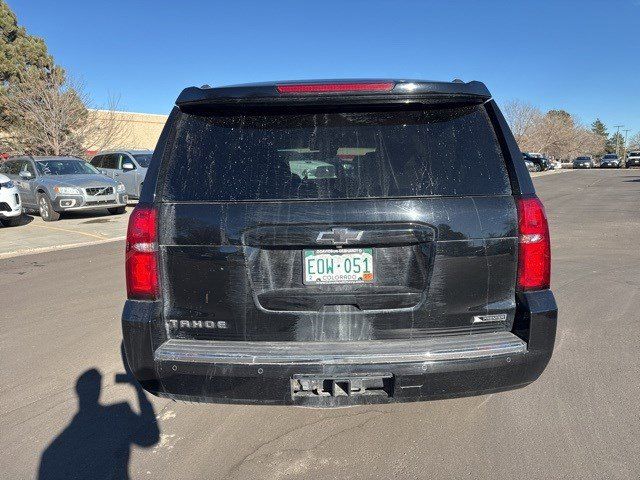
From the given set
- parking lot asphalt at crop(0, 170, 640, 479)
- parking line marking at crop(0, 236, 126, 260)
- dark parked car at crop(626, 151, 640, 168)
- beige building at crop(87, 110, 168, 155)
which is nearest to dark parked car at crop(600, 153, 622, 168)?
dark parked car at crop(626, 151, 640, 168)

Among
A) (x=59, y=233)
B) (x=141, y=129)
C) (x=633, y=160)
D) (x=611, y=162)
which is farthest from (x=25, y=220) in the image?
(x=611, y=162)

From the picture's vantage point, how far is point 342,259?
263 cm

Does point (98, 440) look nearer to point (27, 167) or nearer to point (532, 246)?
point (532, 246)

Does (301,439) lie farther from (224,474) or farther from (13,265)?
(13,265)

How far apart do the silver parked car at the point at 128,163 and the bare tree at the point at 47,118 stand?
7.74 m

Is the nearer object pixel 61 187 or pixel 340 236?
pixel 340 236

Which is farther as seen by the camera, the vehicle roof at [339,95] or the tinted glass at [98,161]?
the tinted glass at [98,161]

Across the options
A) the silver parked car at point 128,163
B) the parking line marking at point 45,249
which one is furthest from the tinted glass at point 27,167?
the parking line marking at point 45,249

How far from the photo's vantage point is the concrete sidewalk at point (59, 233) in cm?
1091

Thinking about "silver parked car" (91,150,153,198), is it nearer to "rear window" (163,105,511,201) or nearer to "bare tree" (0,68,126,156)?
"bare tree" (0,68,126,156)

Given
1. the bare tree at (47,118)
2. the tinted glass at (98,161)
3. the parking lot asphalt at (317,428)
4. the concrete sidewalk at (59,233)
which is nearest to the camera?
the parking lot asphalt at (317,428)

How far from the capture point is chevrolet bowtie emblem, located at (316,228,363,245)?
2578mm

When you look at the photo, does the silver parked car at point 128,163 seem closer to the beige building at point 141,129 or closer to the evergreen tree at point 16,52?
the evergreen tree at point 16,52

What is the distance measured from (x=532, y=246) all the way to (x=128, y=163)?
56.4 feet
